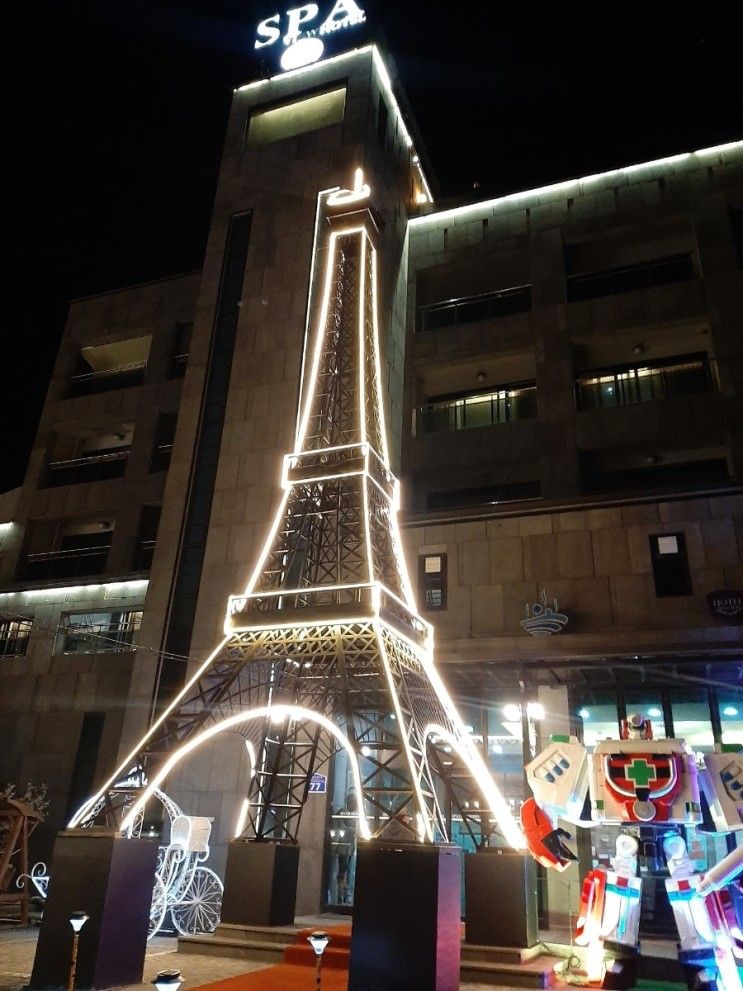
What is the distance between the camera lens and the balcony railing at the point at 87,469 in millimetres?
30672

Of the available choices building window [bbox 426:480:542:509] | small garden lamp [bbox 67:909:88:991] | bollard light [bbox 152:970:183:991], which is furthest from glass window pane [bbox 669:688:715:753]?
bollard light [bbox 152:970:183:991]

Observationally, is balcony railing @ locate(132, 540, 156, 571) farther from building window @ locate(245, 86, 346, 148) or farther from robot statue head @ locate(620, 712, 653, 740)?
robot statue head @ locate(620, 712, 653, 740)

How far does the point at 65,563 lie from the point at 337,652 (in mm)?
20381

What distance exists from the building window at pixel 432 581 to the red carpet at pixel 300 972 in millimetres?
8679

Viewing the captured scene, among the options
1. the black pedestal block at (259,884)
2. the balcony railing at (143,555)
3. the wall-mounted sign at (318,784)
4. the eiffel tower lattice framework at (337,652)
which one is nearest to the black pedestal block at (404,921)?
the eiffel tower lattice framework at (337,652)

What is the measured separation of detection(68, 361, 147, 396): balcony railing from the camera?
32463 millimetres

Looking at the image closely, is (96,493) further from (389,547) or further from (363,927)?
(363,927)

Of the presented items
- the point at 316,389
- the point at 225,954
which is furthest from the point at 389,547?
the point at 225,954

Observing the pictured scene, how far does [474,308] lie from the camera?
91.3 feet

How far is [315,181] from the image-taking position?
86.0 ft

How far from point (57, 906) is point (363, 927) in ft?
15.7

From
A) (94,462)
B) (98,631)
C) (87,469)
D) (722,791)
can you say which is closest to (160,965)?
(722,791)

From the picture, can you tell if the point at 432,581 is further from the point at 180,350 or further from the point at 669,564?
the point at 180,350

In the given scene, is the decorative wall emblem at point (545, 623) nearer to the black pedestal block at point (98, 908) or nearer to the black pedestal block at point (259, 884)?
the black pedestal block at point (259, 884)
